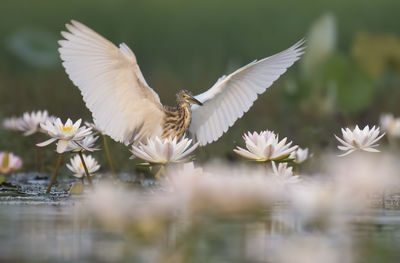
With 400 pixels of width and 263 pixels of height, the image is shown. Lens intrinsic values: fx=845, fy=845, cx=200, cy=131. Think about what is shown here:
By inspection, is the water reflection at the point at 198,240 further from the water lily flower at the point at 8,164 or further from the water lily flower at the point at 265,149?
the water lily flower at the point at 8,164

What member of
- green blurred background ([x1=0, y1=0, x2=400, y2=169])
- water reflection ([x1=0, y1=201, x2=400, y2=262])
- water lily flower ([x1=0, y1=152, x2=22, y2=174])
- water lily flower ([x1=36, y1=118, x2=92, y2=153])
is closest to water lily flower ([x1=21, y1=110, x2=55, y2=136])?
water lily flower ([x1=0, y1=152, x2=22, y2=174])

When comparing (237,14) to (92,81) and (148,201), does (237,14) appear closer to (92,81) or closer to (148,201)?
(92,81)

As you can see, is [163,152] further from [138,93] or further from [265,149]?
[138,93]

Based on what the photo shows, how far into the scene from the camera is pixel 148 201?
14.4 ft

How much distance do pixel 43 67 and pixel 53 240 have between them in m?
10.3

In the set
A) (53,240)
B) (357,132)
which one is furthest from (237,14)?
(53,240)

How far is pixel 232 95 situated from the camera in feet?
20.0

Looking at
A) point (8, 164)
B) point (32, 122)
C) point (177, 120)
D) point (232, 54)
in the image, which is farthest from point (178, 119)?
point (232, 54)

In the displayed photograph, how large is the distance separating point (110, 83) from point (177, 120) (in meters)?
0.69

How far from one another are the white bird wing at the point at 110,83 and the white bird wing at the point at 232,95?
392mm

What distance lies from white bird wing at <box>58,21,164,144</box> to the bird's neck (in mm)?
69

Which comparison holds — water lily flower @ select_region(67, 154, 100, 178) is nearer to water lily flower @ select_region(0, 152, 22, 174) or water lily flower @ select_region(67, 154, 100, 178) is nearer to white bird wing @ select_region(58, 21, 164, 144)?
white bird wing @ select_region(58, 21, 164, 144)

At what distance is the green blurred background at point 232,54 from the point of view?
979cm

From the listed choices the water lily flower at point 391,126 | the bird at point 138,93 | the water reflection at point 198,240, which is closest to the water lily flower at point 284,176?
the water reflection at point 198,240
